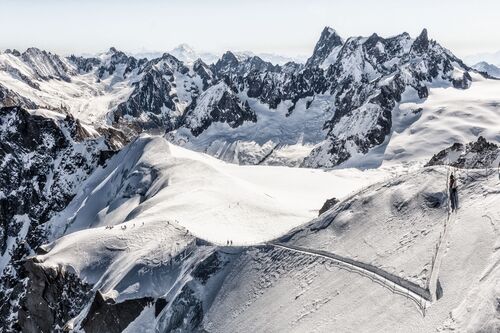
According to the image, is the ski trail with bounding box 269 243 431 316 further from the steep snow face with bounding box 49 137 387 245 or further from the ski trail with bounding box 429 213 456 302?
the steep snow face with bounding box 49 137 387 245

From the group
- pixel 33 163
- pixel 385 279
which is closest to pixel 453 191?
pixel 385 279

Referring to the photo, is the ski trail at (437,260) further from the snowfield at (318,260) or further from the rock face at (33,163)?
the rock face at (33,163)

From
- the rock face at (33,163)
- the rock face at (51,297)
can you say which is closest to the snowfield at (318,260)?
the rock face at (51,297)

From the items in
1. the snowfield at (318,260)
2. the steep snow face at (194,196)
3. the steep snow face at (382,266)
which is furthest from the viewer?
the steep snow face at (194,196)

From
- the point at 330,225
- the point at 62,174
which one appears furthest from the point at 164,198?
the point at 62,174

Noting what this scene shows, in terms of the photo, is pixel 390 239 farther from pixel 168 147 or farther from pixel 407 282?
pixel 168 147
